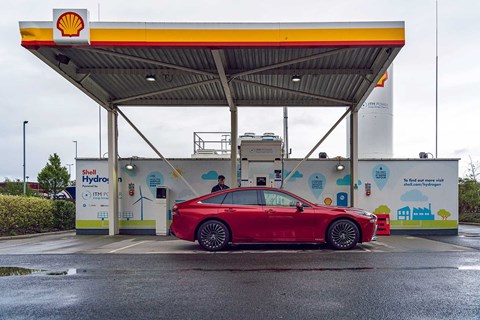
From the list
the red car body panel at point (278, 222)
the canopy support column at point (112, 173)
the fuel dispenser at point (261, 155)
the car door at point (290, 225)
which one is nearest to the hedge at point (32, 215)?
the canopy support column at point (112, 173)

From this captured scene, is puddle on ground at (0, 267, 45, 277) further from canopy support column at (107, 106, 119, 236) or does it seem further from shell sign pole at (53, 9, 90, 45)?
canopy support column at (107, 106, 119, 236)

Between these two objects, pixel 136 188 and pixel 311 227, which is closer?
pixel 311 227

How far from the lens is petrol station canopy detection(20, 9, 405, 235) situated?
8.96 m

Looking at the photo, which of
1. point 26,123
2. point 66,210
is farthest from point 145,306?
point 26,123

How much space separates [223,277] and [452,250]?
18.3 feet

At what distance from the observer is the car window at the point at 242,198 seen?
9.28 metres

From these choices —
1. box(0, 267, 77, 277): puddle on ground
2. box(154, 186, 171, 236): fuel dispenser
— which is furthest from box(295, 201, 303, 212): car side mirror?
box(154, 186, 171, 236): fuel dispenser

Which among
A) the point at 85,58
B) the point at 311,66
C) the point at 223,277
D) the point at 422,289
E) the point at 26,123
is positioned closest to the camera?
the point at 422,289

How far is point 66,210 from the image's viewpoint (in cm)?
1734

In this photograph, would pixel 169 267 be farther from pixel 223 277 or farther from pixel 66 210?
pixel 66 210

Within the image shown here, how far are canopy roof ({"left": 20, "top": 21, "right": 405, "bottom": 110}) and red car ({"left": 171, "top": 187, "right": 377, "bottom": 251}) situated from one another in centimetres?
353

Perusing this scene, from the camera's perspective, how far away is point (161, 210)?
13.3m

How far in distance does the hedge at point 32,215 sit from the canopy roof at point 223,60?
5.71m

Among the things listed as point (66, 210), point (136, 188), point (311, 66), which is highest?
point (311, 66)
